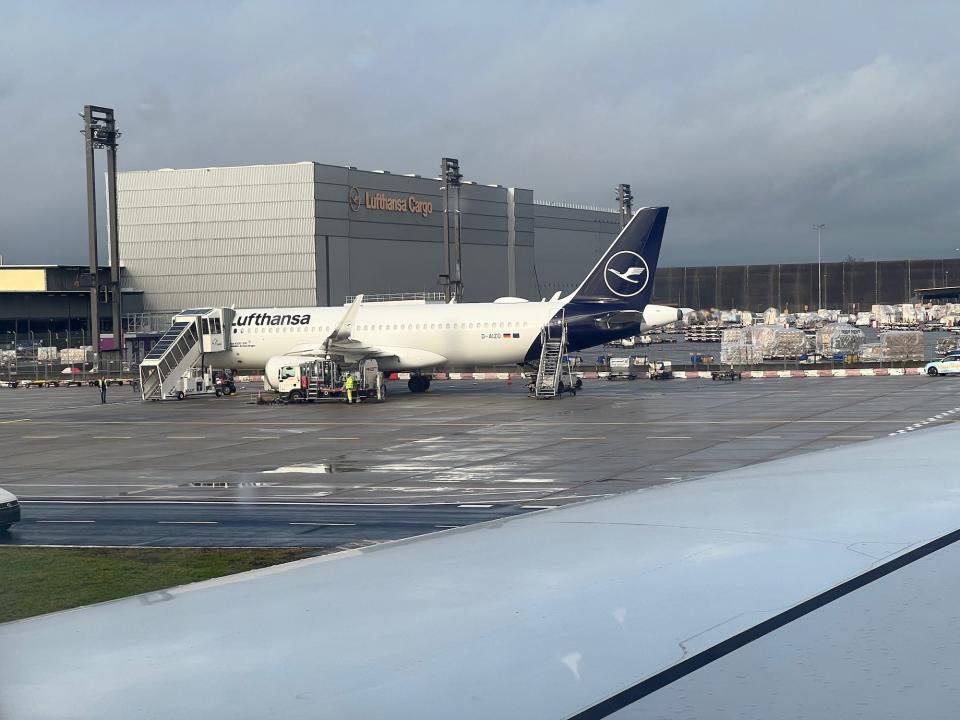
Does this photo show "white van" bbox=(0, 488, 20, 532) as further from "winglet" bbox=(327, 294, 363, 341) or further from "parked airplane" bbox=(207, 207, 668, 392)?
"winglet" bbox=(327, 294, 363, 341)

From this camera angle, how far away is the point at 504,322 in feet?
173

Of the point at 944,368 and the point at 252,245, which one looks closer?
the point at 944,368

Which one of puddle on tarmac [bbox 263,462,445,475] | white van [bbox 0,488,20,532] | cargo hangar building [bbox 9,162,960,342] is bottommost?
puddle on tarmac [bbox 263,462,445,475]

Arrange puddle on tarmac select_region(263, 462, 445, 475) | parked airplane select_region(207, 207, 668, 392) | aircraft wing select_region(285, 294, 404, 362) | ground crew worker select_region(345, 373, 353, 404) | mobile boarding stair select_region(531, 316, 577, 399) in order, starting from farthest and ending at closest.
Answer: aircraft wing select_region(285, 294, 404, 362) < parked airplane select_region(207, 207, 668, 392) < ground crew worker select_region(345, 373, 353, 404) < mobile boarding stair select_region(531, 316, 577, 399) < puddle on tarmac select_region(263, 462, 445, 475)

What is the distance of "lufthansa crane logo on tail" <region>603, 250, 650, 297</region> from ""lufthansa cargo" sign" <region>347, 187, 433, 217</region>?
54976mm

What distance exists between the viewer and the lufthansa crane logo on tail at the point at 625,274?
52.8m

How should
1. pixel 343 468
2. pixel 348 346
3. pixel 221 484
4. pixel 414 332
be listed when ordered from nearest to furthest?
pixel 221 484 → pixel 343 468 → pixel 348 346 → pixel 414 332

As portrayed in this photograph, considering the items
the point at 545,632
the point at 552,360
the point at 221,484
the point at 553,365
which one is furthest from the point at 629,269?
the point at 545,632

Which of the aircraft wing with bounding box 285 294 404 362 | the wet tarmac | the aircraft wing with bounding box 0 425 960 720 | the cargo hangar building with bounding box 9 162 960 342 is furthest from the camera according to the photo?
the cargo hangar building with bounding box 9 162 960 342

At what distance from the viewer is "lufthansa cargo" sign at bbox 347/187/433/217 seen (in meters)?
104

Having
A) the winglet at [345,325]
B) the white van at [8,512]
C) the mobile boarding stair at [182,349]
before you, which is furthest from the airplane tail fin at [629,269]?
the white van at [8,512]

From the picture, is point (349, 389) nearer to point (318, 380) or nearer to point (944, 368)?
point (318, 380)

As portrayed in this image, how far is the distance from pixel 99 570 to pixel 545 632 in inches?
584

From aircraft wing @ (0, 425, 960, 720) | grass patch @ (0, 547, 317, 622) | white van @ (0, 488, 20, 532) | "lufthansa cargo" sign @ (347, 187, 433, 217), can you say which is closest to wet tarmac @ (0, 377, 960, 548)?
white van @ (0, 488, 20, 532)
